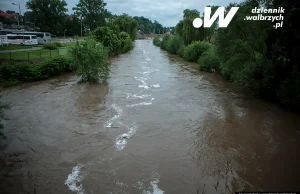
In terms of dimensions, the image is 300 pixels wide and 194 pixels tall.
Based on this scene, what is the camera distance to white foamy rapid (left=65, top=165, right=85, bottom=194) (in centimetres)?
727

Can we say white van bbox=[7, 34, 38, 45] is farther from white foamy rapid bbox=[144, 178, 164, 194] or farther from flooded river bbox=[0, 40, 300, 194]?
white foamy rapid bbox=[144, 178, 164, 194]

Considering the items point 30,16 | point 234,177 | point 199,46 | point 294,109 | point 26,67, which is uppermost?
point 30,16

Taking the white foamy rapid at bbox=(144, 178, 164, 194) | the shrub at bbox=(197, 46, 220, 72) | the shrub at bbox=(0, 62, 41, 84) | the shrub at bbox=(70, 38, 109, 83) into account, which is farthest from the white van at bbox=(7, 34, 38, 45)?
the white foamy rapid at bbox=(144, 178, 164, 194)

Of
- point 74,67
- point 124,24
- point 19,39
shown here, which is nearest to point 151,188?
point 74,67

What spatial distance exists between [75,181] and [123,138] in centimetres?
343

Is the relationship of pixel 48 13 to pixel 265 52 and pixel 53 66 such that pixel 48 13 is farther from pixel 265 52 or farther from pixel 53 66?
pixel 265 52

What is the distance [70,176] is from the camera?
786 cm

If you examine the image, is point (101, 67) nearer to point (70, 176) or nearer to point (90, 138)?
point (90, 138)

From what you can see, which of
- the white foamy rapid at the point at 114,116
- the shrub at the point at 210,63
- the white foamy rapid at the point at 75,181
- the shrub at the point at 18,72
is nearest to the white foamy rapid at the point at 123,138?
the white foamy rapid at the point at 114,116

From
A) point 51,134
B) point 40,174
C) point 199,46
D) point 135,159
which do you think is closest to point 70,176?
point 40,174

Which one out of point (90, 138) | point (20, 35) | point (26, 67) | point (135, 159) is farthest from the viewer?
point (20, 35)

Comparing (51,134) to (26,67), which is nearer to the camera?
(51,134)

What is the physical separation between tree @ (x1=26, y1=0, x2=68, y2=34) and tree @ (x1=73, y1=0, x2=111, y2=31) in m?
9.84

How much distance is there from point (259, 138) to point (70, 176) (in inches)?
339
